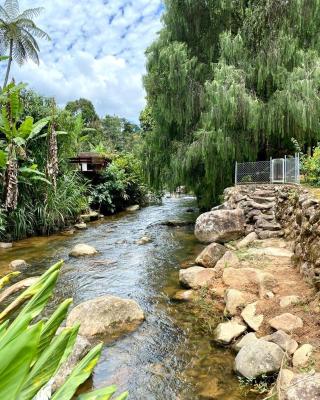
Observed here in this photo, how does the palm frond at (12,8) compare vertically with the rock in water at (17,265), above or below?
above

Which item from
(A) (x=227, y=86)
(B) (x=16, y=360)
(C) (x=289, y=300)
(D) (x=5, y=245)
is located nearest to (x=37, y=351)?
(B) (x=16, y=360)

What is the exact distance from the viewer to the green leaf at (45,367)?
117 cm

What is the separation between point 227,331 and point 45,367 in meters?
4.39

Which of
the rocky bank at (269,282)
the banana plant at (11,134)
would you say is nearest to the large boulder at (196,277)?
the rocky bank at (269,282)

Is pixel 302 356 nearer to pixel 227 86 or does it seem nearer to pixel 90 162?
pixel 227 86

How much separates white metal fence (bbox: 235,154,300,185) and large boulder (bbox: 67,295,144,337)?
7194mm

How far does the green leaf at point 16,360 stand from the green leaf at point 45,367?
0.28 metres

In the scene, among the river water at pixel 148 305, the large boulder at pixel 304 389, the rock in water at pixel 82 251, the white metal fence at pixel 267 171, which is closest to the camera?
the large boulder at pixel 304 389

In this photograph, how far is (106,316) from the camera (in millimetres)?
5688

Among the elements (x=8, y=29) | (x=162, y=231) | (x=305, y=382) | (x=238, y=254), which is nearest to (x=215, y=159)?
(x=162, y=231)

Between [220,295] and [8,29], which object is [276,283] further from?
[8,29]

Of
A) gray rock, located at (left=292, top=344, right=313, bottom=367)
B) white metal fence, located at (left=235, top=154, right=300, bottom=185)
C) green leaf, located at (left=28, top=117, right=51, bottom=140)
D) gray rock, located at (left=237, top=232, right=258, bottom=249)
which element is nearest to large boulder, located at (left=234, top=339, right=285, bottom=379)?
gray rock, located at (left=292, top=344, right=313, bottom=367)

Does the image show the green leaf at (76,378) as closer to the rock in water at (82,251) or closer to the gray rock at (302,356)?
the gray rock at (302,356)

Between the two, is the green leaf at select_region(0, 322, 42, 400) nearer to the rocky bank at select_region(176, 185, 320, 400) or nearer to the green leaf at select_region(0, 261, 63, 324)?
the green leaf at select_region(0, 261, 63, 324)
